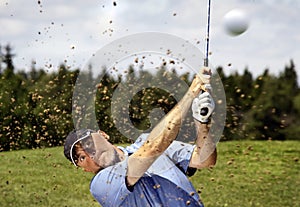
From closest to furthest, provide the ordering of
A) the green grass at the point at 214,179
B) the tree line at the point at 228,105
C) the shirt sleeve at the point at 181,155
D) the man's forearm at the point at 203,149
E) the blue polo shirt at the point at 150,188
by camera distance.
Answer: the man's forearm at the point at 203,149, the blue polo shirt at the point at 150,188, the shirt sleeve at the point at 181,155, the green grass at the point at 214,179, the tree line at the point at 228,105

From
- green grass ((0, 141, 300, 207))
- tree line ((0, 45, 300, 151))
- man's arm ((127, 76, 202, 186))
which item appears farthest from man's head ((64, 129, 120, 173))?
tree line ((0, 45, 300, 151))

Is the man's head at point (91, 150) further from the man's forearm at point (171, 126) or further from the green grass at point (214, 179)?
the green grass at point (214, 179)

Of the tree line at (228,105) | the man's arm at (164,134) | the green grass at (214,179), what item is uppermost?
the man's arm at (164,134)

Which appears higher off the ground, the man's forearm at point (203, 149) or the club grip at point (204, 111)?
the club grip at point (204, 111)

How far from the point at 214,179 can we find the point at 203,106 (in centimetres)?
614

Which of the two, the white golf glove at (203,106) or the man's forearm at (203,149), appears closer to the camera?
the white golf glove at (203,106)

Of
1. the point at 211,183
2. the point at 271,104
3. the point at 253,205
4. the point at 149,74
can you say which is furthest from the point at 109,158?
the point at 271,104

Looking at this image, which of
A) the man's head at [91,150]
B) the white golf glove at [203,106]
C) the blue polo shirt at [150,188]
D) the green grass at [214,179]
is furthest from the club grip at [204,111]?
the green grass at [214,179]

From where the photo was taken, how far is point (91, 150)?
10.1ft

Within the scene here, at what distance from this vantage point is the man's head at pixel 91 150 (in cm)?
305

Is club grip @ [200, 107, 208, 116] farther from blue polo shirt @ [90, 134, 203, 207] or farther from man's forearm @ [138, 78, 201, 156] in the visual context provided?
blue polo shirt @ [90, 134, 203, 207]

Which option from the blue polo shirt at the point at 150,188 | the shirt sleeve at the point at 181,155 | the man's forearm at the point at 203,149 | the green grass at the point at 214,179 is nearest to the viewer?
the man's forearm at the point at 203,149

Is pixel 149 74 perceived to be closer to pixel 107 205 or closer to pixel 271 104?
pixel 107 205

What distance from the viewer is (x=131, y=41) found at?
3266 millimetres
